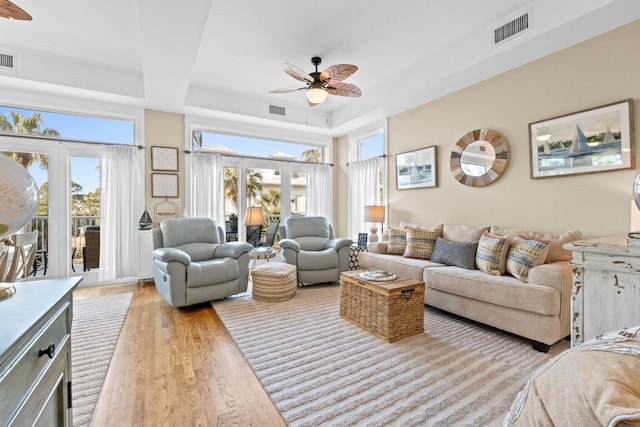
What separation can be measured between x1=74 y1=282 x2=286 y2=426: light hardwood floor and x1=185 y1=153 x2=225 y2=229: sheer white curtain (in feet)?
7.01

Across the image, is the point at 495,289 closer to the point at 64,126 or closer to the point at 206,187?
the point at 206,187

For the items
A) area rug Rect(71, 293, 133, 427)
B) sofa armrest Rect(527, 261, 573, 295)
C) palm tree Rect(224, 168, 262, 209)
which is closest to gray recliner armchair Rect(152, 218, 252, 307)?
area rug Rect(71, 293, 133, 427)

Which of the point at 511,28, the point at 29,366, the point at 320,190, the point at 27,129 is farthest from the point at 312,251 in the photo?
the point at 27,129

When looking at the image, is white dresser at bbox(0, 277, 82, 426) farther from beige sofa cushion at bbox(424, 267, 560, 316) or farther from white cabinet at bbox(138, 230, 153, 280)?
white cabinet at bbox(138, 230, 153, 280)

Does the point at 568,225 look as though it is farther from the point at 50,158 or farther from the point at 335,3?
the point at 50,158

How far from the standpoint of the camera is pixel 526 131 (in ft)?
10.6

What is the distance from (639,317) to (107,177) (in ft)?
17.2

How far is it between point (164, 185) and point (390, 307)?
3.81 metres

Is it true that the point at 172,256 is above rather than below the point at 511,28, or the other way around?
below

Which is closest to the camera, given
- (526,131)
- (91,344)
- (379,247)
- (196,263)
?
(91,344)

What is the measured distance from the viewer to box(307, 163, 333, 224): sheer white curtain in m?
5.83

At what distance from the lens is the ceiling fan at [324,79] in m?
3.05

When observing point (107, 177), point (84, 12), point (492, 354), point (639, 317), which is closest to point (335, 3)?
point (84, 12)

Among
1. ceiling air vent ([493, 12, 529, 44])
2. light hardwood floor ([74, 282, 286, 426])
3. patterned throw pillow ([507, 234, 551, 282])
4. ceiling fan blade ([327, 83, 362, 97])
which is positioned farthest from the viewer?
ceiling fan blade ([327, 83, 362, 97])
